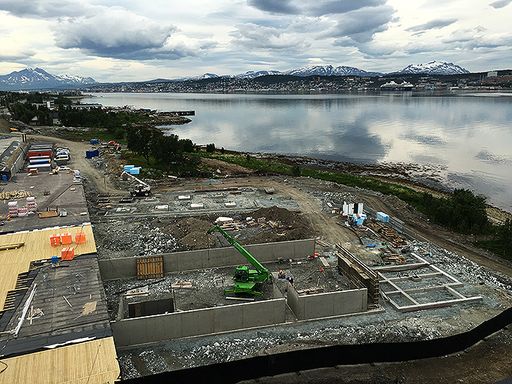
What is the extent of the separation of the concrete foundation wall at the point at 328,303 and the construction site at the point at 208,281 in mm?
48

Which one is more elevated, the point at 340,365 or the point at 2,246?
the point at 2,246

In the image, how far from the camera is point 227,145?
75.1m

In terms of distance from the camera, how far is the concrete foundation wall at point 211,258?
19953mm

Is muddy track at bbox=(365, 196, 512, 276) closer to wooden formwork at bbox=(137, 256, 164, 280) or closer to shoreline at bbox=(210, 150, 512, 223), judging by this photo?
shoreline at bbox=(210, 150, 512, 223)

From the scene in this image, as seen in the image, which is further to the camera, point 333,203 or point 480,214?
point 333,203

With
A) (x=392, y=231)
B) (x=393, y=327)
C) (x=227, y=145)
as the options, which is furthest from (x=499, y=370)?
(x=227, y=145)

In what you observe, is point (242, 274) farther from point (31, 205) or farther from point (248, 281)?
point (31, 205)

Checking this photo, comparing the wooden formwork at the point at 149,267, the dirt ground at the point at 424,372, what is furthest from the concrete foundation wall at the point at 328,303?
the wooden formwork at the point at 149,267

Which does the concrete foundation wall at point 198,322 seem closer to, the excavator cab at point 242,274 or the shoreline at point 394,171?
the excavator cab at point 242,274

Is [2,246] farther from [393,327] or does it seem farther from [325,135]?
[325,135]

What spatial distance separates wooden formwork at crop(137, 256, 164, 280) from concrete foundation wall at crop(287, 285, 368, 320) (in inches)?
260

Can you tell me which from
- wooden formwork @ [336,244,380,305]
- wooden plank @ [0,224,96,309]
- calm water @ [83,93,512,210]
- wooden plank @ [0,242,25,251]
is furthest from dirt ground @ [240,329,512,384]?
calm water @ [83,93,512,210]

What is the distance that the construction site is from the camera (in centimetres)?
1338

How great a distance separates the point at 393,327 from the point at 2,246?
55.9 feet
